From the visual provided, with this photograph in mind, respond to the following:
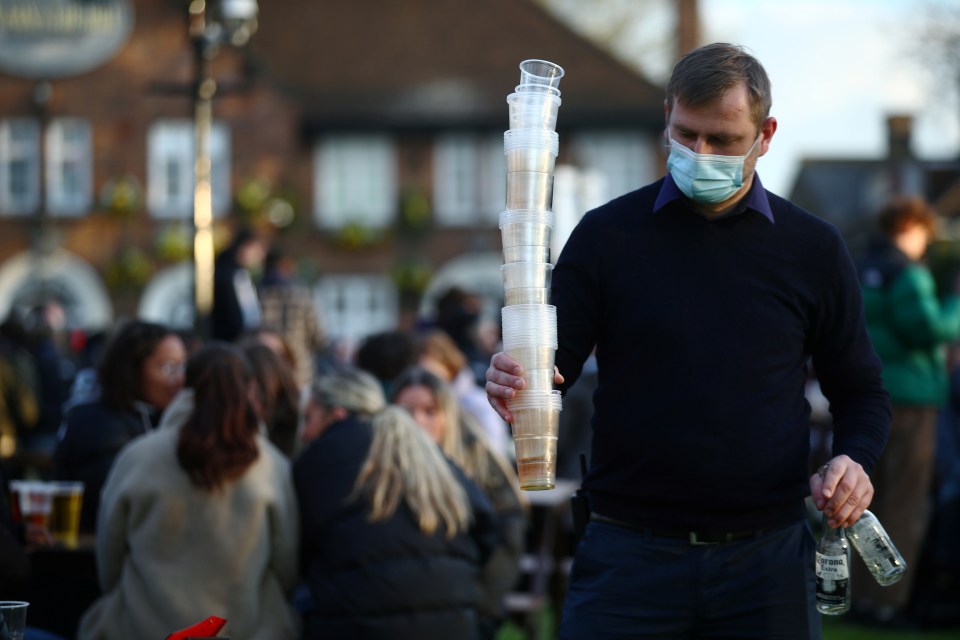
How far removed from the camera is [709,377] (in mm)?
3494

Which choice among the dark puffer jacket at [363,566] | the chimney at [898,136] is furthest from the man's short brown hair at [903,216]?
the chimney at [898,136]

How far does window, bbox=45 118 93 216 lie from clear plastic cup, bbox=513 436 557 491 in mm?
33091

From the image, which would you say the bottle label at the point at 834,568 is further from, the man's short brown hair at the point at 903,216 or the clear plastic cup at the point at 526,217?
the man's short brown hair at the point at 903,216

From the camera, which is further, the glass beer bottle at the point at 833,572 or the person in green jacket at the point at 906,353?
the person in green jacket at the point at 906,353

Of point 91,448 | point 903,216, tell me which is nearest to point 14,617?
point 91,448

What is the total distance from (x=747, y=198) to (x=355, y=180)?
32.2 metres

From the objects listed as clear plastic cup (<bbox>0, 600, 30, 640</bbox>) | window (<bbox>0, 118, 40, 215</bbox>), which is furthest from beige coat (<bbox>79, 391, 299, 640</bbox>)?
window (<bbox>0, 118, 40, 215</bbox>)

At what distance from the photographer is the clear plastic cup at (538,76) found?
10.8 ft

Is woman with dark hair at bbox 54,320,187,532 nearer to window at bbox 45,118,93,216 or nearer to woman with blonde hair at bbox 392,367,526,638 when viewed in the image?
woman with blonde hair at bbox 392,367,526,638

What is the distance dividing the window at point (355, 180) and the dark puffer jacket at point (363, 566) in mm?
29551

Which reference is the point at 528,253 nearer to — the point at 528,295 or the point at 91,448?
the point at 528,295

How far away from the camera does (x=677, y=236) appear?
3.61m

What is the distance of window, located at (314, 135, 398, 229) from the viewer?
3541cm

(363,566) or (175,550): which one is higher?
(175,550)
